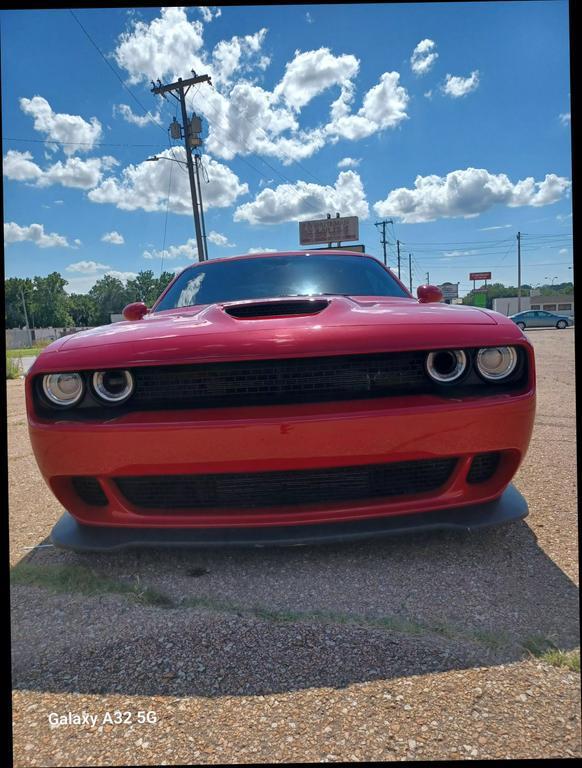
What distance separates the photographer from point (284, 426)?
4.73 ft

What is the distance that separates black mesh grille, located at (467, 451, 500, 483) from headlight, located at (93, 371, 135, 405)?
50.5 inches

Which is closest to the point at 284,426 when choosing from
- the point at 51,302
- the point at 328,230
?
the point at 328,230

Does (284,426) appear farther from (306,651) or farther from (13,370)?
(13,370)

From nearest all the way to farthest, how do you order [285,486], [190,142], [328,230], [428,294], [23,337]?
[285,486]
[428,294]
[190,142]
[23,337]
[328,230]

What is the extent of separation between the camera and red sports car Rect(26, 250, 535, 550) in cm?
147

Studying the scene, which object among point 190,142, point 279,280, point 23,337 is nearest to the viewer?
point 279,280

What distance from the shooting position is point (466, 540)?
1.78 m

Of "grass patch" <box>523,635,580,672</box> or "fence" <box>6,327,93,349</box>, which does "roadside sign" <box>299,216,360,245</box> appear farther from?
"grass patch" <box>523,635,580,672</box>

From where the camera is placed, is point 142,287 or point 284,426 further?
point 142,287

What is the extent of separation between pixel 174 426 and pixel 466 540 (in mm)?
1249

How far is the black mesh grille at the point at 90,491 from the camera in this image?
5.27 ft

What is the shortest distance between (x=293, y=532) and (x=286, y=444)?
0.33m

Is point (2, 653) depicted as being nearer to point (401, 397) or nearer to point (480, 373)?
point (401, 397)

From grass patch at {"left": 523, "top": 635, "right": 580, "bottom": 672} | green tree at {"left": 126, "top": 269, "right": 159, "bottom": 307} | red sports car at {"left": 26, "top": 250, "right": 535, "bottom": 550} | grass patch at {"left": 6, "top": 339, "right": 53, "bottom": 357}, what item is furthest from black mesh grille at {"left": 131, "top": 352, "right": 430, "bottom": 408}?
green tree at {"left": 126, "top": 269, "right": 159, "bottom": 307}
